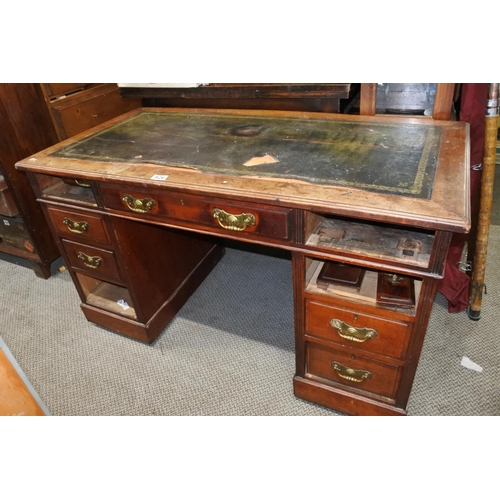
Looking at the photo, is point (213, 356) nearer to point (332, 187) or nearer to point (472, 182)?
point (332, 187)

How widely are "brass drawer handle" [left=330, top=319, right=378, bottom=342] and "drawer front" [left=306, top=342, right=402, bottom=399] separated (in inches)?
3.3

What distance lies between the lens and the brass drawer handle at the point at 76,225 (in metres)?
1.56

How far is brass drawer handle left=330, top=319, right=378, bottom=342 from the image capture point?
4.00 feet

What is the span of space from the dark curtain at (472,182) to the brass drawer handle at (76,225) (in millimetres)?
1567

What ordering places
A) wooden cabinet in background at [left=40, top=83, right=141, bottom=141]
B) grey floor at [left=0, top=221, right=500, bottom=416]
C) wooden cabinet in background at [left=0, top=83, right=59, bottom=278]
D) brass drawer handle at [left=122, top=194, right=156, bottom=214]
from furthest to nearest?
wooden cabinet in background at [left=40, top=83, right=141, bottom=141] → wooden cabinet in background at [left=0, top=83, right=59, bottom=278] → grey floor at [left=0, top=221, right=500, bottom=416] → brass drawer handle at [left=122, top=194, right=156, bottom=214]

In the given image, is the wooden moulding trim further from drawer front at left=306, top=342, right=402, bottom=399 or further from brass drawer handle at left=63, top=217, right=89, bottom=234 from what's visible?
brass drawer handle at left=63, top=217, right=89, bottom=234

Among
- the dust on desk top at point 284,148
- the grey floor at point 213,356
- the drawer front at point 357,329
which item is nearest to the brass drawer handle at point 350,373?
the drawer front at point 357,329

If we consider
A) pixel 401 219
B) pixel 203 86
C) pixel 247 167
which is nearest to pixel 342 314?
pixel 401 219

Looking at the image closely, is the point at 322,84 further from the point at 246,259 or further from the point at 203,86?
the point at 246,259

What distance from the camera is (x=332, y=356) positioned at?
1.37 meters

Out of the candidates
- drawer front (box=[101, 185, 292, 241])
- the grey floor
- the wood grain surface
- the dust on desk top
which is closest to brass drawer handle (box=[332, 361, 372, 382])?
the grey floor

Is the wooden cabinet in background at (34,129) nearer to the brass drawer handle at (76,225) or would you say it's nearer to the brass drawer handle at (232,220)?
the brass drawer handle at (76,225)

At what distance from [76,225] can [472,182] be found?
5.57ft

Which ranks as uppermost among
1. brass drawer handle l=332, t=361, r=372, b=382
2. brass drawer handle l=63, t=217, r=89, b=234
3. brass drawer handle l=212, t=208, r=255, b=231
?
brass drawer handle l=212, t=208, r=255, b=231
